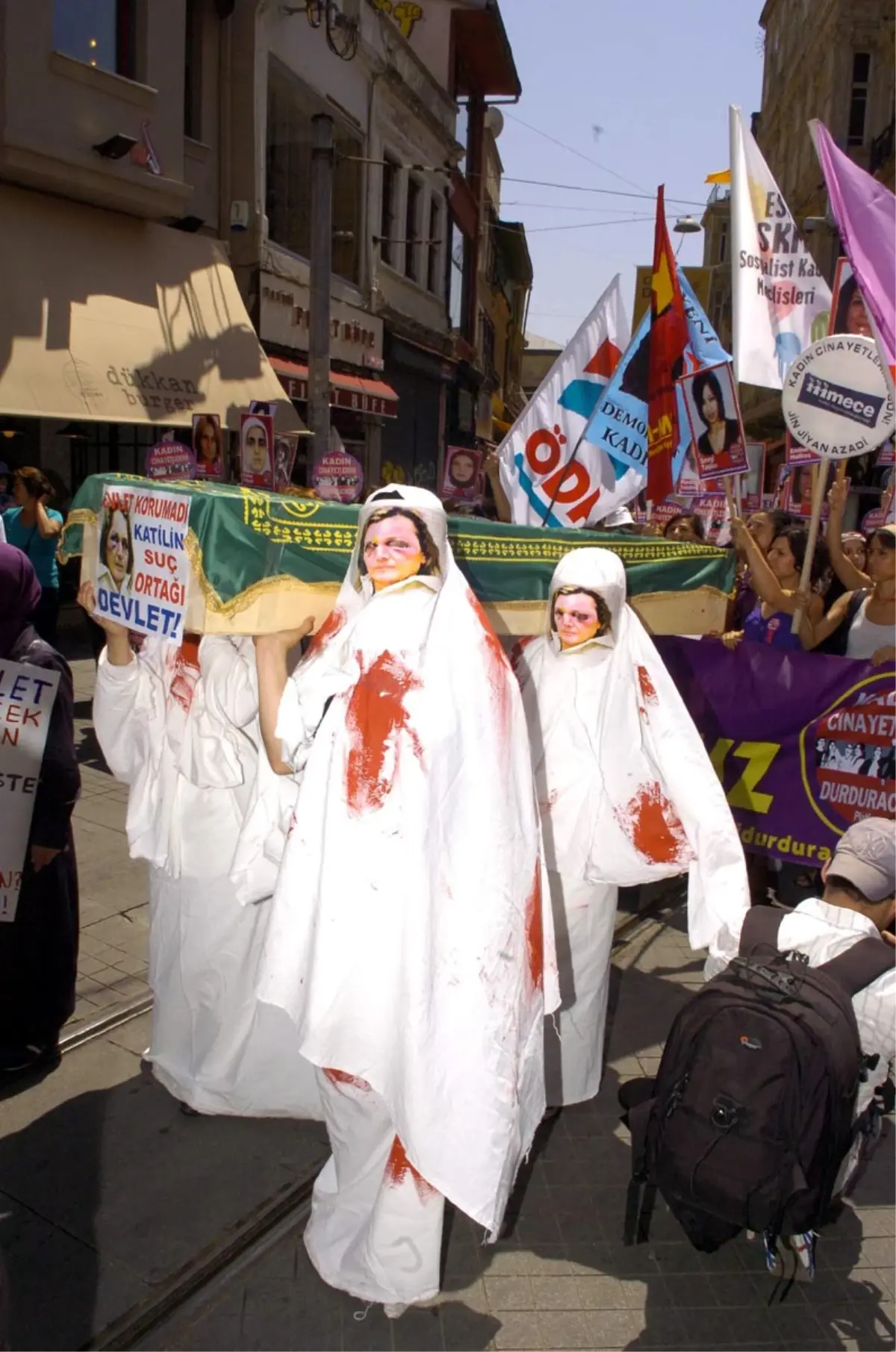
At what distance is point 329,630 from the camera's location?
291 cm

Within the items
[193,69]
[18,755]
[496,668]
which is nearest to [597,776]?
[496,668]

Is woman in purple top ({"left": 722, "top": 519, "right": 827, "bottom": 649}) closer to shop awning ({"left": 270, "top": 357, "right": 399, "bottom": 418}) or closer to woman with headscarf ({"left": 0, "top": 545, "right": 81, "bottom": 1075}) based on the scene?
woman with headscarf ({"left": 0, "top": 545, "right": 81, "bottom": 1075})

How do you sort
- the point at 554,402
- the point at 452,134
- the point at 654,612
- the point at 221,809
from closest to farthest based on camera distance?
the point at 221,809
the point at 654,612
the point at 554,402
the point at 452,134

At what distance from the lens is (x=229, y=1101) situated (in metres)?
3.57

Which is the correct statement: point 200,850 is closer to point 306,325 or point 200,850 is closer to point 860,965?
point 860,965

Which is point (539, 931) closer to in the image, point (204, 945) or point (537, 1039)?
point (537, 1039)

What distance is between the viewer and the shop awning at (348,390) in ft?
51.1

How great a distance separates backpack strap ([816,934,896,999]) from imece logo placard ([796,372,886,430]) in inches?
114

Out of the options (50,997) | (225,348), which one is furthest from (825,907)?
(225,348)

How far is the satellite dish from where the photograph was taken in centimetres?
2777

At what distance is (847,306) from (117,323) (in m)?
8.75

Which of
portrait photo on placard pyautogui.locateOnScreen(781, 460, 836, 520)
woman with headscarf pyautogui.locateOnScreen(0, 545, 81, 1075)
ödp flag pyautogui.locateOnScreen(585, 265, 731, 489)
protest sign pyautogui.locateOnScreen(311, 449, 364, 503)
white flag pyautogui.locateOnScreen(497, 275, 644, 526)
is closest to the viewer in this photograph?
woman with headscarf pyautogui.locateOnScreen(0, 545, 81, 1075)

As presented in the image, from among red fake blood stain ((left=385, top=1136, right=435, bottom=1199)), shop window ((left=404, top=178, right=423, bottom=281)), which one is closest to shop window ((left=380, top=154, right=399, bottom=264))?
shop window ((left=404, top=178, right=423, bottom=281))

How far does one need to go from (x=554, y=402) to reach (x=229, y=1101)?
14.2 feet
